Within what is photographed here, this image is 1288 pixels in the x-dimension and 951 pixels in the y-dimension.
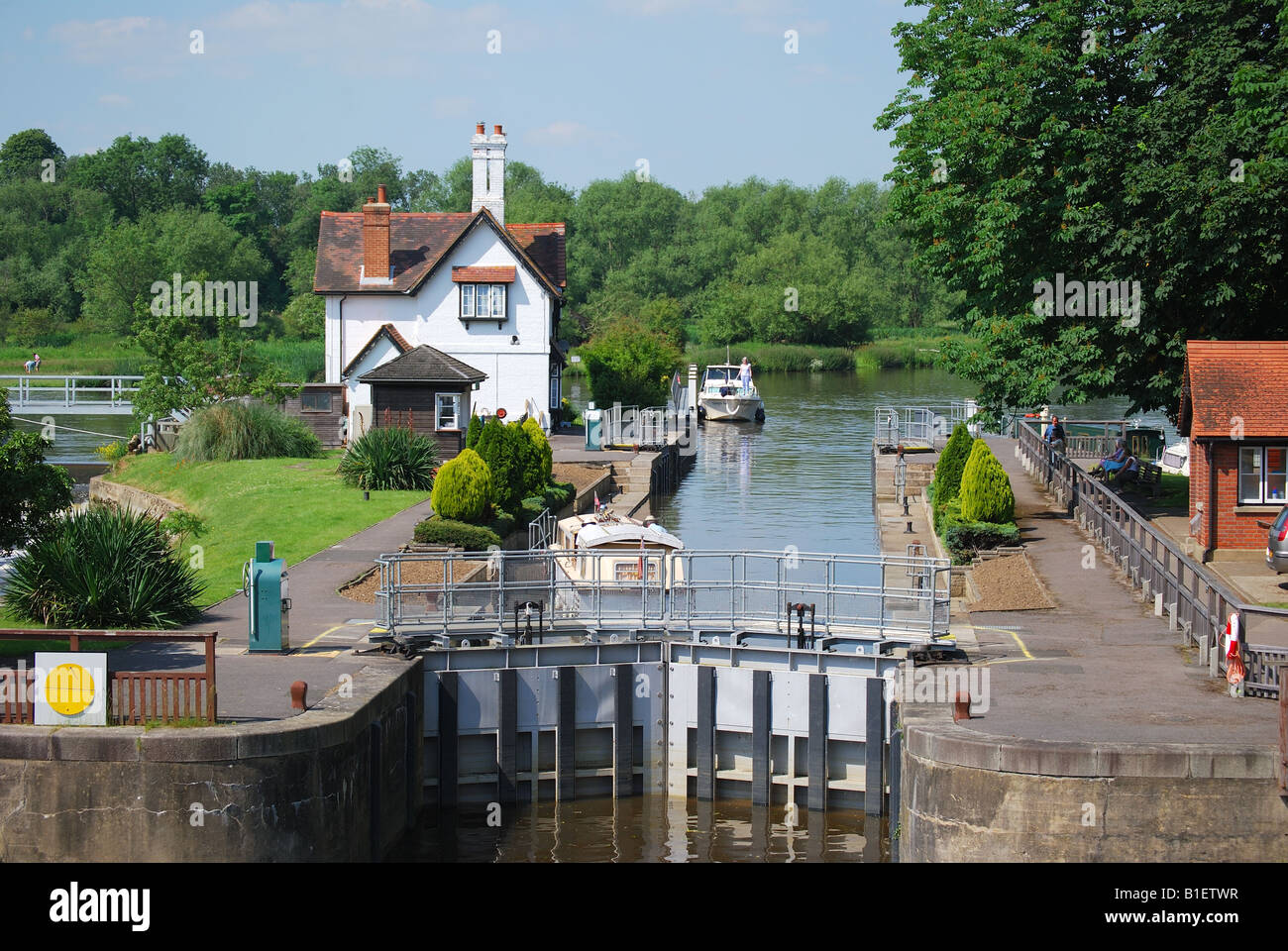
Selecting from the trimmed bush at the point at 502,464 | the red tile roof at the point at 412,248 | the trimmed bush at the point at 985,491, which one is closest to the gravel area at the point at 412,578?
the trimmed bush at the point at 502,464

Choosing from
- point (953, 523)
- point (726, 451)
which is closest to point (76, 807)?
point (953, 523)

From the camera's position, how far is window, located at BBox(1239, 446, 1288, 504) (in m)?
30.8

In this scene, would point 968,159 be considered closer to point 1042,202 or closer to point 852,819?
point 1042,202

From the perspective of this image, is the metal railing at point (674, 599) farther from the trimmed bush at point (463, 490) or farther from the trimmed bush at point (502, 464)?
the trimmed bush at point (502, 464)

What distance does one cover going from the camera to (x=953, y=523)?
33.5 metres

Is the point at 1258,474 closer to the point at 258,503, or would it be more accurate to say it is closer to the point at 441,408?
the point at 258,503

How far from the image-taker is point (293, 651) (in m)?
22.3

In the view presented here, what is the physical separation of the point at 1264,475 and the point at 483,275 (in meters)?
31.8

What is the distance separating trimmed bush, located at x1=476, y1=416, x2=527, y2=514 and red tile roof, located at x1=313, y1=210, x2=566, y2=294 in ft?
62.7

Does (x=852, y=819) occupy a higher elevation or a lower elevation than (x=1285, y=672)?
lower

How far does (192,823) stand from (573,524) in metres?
16.8

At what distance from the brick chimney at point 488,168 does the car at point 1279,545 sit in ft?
115

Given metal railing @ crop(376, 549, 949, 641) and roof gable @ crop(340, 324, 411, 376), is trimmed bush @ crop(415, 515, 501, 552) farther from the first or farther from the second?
roof gable @ crop(340, 324, 411, 376)

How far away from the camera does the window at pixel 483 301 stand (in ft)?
182
